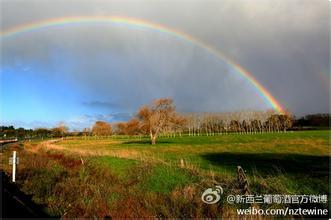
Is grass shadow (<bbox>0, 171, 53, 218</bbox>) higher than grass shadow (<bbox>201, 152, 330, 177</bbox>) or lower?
higher

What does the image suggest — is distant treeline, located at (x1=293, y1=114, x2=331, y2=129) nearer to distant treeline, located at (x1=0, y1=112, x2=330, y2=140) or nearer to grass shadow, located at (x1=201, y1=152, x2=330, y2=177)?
distant treeline, located at (x1=0, y1=112, x2=330, y2=140)

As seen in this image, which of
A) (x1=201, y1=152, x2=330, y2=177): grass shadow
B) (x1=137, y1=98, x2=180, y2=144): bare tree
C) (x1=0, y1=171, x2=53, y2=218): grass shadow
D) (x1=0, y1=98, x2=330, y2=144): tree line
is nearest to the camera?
A: (x1=0, y1=171, x2=53, y2=218): grass shadow

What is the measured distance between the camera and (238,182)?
12.3 m

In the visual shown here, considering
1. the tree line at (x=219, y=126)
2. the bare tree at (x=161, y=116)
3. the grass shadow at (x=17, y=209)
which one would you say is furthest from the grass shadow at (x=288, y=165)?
the tree line at (x=219, y=126)

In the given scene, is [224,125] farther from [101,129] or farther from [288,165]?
[288,165]

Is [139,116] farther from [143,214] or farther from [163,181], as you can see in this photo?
[143,214]

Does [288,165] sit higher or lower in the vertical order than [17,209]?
lower

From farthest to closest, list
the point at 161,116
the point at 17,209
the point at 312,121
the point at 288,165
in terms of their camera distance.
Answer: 1. the point at 312,121
2. the point at 161,116
3. the point at 288,165
4. the point at 17,209

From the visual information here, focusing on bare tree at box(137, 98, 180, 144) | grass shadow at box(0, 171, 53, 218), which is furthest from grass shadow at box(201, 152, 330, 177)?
bare tree at box(137, 98, 180, 144)

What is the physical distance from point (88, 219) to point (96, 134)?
175m

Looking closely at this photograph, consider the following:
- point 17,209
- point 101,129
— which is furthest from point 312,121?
point 17,209

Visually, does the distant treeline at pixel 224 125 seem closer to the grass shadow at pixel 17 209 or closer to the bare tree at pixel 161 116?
the bare tree at pixel 161 116

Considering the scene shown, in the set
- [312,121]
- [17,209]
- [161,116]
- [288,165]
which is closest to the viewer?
[17,209]

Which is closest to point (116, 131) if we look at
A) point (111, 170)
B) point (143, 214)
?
point (111, 170)
